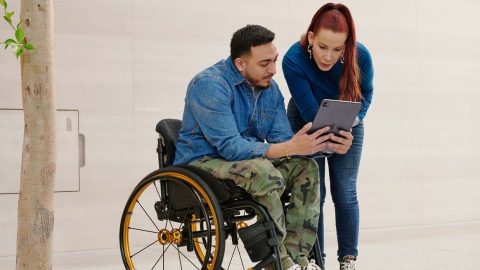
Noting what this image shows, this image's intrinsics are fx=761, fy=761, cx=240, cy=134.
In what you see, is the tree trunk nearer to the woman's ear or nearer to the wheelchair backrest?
the wheelchair backrest

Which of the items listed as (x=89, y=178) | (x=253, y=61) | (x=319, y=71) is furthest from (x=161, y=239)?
(x=89, y=178)

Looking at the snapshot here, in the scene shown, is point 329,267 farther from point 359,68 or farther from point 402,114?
point 402,114

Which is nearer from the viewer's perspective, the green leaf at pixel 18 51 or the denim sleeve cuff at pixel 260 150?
the green leaf at pixel 18 51

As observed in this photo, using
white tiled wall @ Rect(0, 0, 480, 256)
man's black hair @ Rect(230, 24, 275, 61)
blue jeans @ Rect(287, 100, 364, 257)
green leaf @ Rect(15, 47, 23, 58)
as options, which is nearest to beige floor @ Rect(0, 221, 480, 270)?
white tiled wall @ Rect(0, 0, 480, 256)

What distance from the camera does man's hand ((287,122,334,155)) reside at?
2309 mm

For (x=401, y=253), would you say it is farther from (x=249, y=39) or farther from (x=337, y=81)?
(x=249, y=39)

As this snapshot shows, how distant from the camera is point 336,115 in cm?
234

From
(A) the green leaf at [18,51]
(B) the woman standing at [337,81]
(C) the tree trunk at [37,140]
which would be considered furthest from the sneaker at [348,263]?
(A) the green leaf at [18,51]

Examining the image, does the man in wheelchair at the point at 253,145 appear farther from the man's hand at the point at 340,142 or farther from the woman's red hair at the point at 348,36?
the woman's red hair at the point at 348,36

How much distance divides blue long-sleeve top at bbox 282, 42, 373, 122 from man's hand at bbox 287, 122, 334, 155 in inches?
14.0

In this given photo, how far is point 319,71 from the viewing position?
2.74 metres

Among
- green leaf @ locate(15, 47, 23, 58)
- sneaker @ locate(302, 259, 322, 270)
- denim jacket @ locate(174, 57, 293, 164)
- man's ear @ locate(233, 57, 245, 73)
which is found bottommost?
sneaker @ locate(302, 259, 322, 270)

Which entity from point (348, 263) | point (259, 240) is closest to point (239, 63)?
point (259, 240)

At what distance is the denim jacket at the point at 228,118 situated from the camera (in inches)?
91.2
